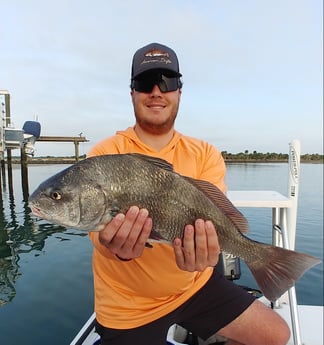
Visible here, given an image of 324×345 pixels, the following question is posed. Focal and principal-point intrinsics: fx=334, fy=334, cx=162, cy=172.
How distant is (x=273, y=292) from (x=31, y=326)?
5083 mm

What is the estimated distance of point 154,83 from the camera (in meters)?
2.91

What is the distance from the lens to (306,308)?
486 cm

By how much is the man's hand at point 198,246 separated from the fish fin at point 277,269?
365 mm

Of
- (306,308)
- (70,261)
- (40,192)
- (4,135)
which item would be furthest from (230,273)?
(4,135)

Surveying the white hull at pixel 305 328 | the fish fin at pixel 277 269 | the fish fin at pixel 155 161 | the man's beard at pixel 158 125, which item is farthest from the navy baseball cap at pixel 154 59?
the white hull at pixel 305 328

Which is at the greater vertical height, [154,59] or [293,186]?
[154,59]

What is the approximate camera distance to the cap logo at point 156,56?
2914mm

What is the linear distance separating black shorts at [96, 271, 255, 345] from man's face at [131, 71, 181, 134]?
1487 millimetres

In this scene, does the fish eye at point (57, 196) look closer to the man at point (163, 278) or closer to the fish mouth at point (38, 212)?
the fish mouth at point (38, 212)

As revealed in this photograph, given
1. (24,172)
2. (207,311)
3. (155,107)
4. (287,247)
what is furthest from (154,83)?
(24,172)

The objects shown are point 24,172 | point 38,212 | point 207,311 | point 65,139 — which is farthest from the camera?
point 65,139

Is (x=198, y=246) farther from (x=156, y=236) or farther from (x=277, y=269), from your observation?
(x=277, y=269)

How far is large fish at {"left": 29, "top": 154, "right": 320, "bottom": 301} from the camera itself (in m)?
2.13

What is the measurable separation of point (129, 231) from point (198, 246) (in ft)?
1.59
